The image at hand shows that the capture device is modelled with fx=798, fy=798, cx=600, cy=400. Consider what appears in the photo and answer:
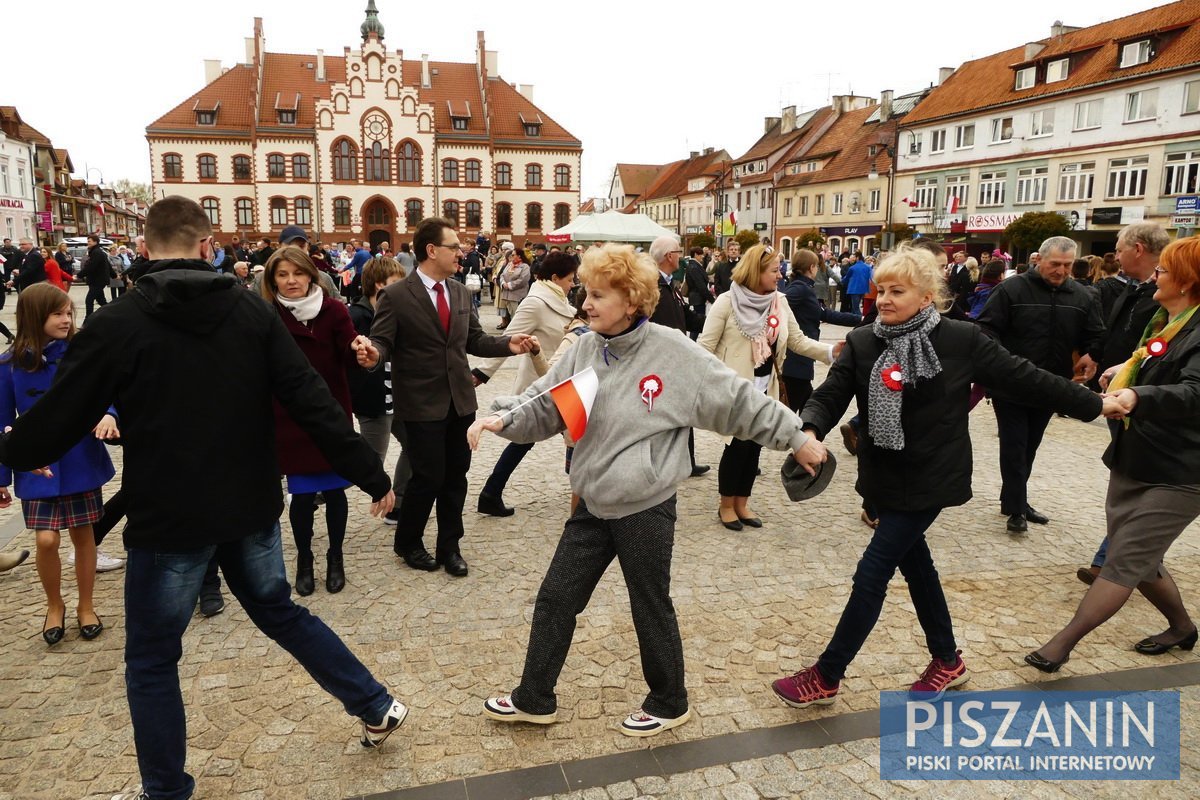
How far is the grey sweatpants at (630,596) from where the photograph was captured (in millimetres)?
3014

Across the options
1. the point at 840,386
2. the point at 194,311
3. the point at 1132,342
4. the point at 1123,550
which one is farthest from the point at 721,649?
the point at 1132,342

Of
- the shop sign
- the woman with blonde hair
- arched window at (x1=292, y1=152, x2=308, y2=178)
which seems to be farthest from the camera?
arched window at (x1=292, y1=152, x2=308, y2=178)

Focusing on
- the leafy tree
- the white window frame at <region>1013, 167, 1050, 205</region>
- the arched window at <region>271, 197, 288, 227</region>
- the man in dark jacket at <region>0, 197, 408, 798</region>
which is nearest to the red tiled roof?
the white window frame at <region>1013, 167, 1050, 205</region>

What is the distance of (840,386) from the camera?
3.35m

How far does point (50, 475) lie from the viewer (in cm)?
379

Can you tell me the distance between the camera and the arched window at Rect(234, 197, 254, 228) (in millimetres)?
57344

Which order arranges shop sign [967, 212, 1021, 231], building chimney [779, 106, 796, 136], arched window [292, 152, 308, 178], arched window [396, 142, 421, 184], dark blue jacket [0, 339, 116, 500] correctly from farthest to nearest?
building chimney [779, 106, 796, 136]
arched window [396, 142, 421, 184]
arched window [292, 152, 308, 178]
shop sign [967, 212, 1021, 231]
dark blue jacket [0, 339, 116, 500]

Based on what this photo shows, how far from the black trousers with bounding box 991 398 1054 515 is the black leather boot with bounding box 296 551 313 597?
468 centimetres

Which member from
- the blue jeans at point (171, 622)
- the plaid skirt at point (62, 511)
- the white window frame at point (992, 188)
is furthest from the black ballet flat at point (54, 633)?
the white window frame at point (992, 188)

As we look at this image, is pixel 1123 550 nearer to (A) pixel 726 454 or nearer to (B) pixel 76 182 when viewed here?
(A) pixel 726 454

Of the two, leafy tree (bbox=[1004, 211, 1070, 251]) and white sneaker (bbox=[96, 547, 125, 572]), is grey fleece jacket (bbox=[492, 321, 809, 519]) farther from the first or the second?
leafy tree (bbox=[1004, 211, 1070, 251])

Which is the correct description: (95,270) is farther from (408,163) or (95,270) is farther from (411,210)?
(408,163)

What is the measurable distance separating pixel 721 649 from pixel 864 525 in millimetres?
2325

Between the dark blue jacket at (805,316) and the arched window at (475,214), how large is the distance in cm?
5532
